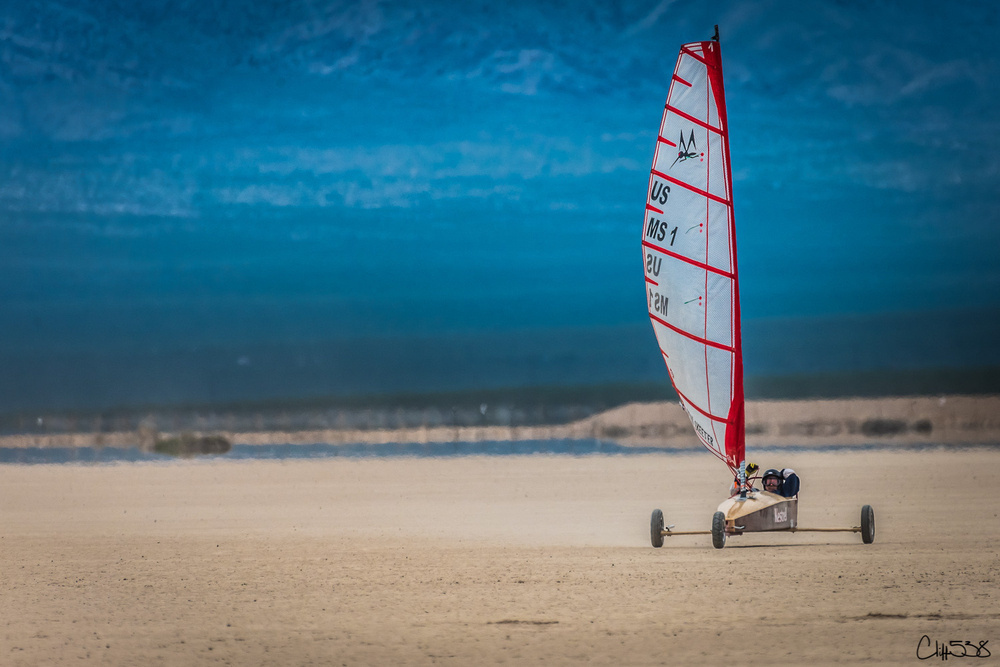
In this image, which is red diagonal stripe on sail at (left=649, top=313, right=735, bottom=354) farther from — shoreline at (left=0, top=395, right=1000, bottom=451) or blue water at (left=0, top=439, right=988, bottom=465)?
shoreline at (left=0, top=395, right=1000, bottom=451)

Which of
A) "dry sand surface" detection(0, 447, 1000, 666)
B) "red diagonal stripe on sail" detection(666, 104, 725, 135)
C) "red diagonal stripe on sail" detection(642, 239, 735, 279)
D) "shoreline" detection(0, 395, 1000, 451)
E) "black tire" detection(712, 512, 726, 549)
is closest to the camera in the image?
"dry sand surface" detection(0, 447, 1000, 666)

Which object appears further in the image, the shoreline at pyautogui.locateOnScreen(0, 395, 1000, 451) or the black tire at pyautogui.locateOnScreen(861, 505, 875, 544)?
the shoreline at pyautogui.locateOnScreen(0, 395, 1000, 451)

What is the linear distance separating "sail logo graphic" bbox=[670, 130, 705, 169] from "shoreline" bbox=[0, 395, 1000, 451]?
11.4 meters

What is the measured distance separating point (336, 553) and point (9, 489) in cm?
926

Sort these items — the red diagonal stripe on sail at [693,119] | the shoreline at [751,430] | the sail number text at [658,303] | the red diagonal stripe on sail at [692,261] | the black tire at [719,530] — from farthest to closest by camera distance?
the shoreline at [751,430]
the sail number text at [658,303]
the red diagonal stripe on sail at [693,119]
the red diagonal stripe on sail at [692,261]
the black tire at [719,530]

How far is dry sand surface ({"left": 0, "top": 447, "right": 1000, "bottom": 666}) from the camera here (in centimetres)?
740

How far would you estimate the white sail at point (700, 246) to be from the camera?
10359 mm

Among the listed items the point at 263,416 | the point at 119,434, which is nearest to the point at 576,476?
the point at 119,434

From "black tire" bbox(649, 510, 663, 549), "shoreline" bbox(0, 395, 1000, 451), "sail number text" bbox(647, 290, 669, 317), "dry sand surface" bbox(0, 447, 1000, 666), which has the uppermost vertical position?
"sail number text" bbox(647, 290, 669, 317)

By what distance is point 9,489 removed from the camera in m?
18.4

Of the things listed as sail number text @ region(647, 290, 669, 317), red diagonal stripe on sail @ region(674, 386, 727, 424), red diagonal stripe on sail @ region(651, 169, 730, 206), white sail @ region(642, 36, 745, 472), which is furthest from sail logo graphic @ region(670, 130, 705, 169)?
red diagonal stripe on sail @ region(674, 386, 727, 424)

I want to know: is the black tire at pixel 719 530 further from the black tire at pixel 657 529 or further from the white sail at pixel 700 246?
the black tire at pixel 657 529

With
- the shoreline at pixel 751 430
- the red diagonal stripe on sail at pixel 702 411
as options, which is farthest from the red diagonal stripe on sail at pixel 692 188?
the shoreline at pixel 751 430

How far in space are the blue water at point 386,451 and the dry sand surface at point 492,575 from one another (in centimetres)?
350
